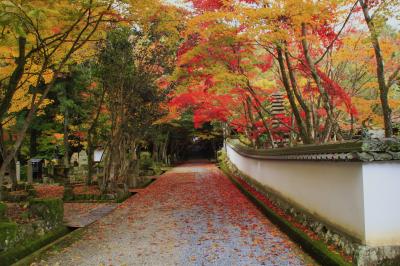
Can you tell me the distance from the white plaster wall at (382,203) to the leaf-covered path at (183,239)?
1.30 m

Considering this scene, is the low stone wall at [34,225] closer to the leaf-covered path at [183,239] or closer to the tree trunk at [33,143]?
the leaf-covered path at [183,239]

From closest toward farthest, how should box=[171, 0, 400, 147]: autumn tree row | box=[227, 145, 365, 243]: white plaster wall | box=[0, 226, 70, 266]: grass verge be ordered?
box=[227, 145, 365, 243]: white plaster wall, box=[0, 226, 70, 266]: grass verge, box=[171, 0, 400, 147]: autumn tree row

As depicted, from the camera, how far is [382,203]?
226 inches

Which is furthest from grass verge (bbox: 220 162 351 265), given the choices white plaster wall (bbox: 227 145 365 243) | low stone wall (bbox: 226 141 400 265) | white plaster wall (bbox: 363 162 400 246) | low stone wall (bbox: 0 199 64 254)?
low stone wall (bbox: 0 199 64 254)

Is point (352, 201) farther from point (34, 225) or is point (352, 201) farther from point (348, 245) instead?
point (34, 225)

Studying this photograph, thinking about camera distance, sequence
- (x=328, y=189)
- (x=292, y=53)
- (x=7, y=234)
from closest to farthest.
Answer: (x=7, y=234)
(x=328, y=189)
(x=292, y=53)

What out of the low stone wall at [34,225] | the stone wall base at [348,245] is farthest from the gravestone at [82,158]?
the stone wall base at [348,245]

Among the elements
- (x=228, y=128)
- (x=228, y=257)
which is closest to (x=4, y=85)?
(x=228, y=257)

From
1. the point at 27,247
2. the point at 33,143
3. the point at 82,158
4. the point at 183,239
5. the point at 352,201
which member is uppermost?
the point at 33,143

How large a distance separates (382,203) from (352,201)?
529 mm

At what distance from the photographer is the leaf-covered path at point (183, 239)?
680 cm

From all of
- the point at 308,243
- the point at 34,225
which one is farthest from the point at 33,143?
the point at 308,243

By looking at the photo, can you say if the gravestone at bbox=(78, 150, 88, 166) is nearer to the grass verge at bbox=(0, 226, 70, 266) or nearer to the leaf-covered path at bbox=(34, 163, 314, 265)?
the leaf-covered path at bbox=(34, 163, 314, 265)

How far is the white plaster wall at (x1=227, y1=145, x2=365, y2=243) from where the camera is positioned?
6004 millimetres
